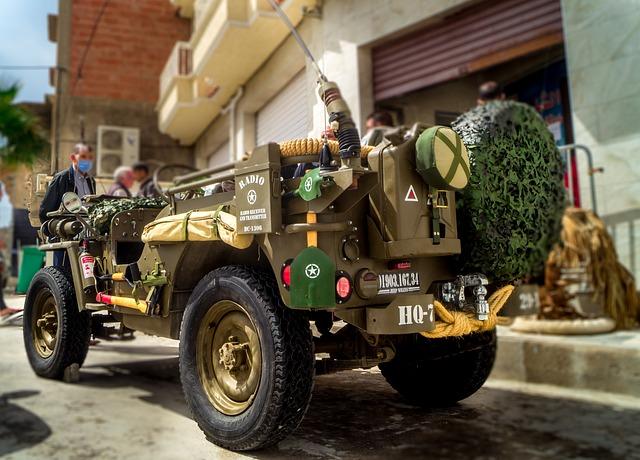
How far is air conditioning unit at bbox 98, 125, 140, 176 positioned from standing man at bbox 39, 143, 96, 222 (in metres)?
11.0

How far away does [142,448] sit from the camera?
4.95 feet

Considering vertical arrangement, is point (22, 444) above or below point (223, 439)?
above

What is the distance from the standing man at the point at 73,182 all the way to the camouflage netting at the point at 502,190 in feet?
4.74

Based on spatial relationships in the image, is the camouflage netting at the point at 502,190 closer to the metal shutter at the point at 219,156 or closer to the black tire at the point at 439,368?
the black tire at the point at 439,368

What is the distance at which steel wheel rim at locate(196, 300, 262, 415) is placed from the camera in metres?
2.10

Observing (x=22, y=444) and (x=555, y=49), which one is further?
(x=555, y=49)

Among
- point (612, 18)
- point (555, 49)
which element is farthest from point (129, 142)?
point (612, 18)

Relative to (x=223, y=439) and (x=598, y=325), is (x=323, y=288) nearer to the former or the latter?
(x=223, y=439)

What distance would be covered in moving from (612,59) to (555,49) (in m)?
2.25

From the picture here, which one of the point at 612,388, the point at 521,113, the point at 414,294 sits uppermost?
the point at 521,113

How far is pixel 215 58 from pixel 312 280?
6.92 meters

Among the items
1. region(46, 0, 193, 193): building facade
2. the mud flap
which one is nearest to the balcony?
region(46, 0, 193, 193): building facade

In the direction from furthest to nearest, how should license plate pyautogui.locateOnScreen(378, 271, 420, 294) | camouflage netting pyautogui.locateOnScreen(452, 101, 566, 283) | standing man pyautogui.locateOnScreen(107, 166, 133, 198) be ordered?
standing man pyautogui.locateOnScreen(107, 166, 133, 198) < camouflage netting pyautogui.locateOnScreen(452, 101, 566, 283) < license plate pyautogui.locateOnScreen(378, 271, 420, 294)

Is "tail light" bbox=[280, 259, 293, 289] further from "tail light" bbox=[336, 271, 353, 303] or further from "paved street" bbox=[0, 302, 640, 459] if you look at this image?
"paved street" bbox=[0, 302, 640, 459]
